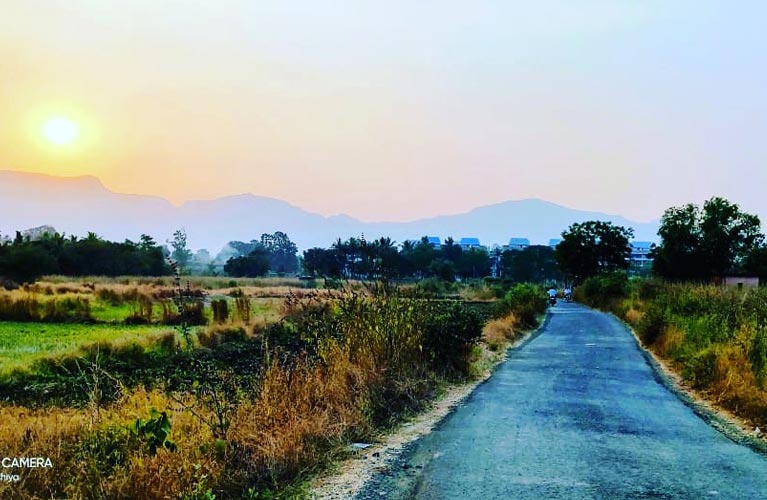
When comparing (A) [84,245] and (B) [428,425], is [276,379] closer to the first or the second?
(B) [428,425]

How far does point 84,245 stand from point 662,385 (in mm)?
82355

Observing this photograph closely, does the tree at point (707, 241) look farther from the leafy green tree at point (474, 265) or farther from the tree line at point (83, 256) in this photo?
the leafy green tree at point (474, 265)

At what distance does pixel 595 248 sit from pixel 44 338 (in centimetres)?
7063

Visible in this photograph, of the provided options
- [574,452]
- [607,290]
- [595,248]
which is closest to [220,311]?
[574,452]

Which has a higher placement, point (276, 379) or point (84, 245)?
point (84, 245)

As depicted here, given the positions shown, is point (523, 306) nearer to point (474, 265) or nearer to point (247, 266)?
point (247, 266)

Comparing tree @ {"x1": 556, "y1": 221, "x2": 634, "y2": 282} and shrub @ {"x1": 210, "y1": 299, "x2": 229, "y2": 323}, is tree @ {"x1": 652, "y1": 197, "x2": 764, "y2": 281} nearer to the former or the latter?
tree @ {"x1": 556, "y1": 221, "x2": 634, "y2": 282}

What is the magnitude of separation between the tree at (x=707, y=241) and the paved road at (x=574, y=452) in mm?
52233

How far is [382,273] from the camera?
569 inches

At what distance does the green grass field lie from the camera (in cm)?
2130

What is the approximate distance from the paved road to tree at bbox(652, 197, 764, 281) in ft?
171

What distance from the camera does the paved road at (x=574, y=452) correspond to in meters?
6.71

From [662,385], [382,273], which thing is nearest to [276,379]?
[382,273]

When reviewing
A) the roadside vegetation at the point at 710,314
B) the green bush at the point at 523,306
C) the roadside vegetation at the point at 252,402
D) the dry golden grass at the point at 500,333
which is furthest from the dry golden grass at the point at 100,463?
the green bush at the point at 523,306
